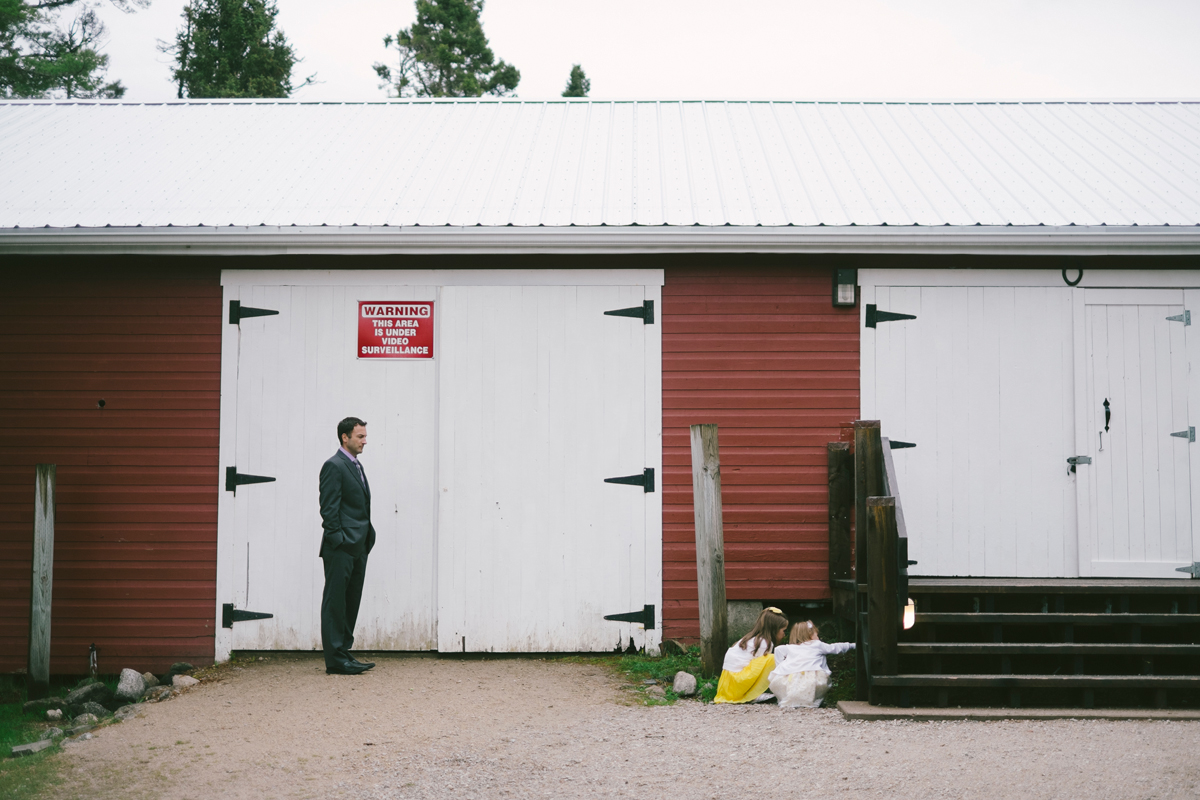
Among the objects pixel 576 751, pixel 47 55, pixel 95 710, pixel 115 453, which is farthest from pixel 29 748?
pixel 47 55

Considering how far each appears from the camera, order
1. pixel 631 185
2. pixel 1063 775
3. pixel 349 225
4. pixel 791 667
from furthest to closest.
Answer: pixel 631 185 → pixel 349 225 → pixel 791 667 → pixel 1063 775

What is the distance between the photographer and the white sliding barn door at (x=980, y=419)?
→ 6.66 m

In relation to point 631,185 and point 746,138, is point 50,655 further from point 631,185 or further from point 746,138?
point 746,138

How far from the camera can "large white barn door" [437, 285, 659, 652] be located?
22.1 feet

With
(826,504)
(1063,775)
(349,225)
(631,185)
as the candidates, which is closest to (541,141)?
(631,185)

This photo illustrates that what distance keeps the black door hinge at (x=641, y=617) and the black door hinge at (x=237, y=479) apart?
8.91 ft

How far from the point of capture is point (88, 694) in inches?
238

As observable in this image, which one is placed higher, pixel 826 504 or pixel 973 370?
pixel 973 370

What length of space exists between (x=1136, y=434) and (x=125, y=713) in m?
7.01

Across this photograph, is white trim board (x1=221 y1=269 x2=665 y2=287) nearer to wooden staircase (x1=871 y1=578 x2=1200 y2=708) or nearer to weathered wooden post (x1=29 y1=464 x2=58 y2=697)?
weathered wooden post (x1=29 y1=464 x2=58 y2=697)

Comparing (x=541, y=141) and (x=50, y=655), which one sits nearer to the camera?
(x=50, y=655)

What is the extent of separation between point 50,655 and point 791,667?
17.3ft

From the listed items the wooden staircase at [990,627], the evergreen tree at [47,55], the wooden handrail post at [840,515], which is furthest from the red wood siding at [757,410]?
the evergreen tree at [47,55]

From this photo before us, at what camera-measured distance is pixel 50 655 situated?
265 inches
